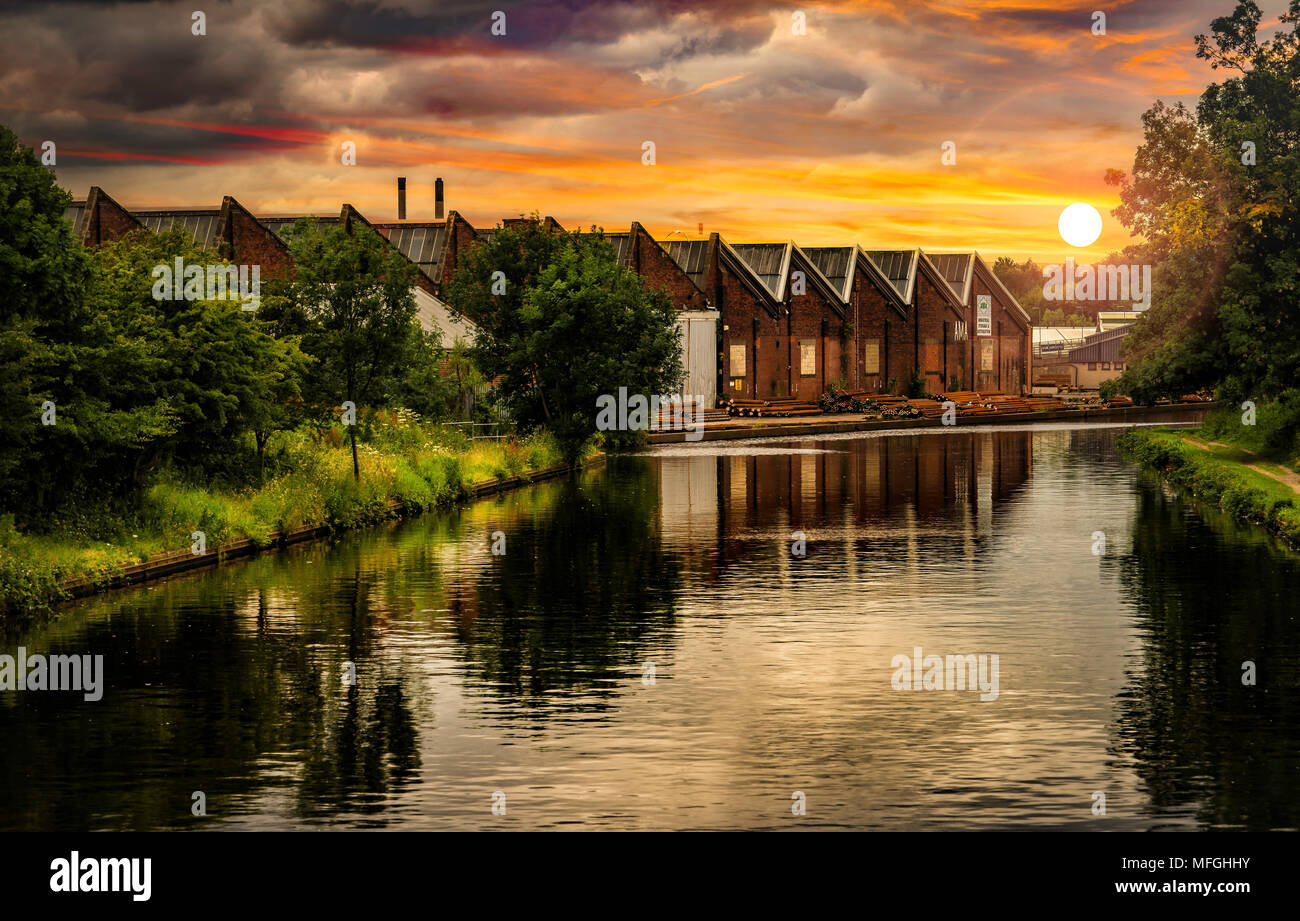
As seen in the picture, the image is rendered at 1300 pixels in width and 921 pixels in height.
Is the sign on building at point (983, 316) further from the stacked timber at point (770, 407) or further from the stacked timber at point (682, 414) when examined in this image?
the stacked timber at point (682, 414)

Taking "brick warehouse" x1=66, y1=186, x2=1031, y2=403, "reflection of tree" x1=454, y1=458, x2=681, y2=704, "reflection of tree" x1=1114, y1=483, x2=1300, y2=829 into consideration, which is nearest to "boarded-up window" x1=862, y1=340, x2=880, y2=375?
"brick warehouse" x1=66, y1=186, x2=1031, y2=403

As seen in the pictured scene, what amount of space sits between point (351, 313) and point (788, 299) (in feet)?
208

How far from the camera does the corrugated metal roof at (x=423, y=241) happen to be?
84875 millimetres

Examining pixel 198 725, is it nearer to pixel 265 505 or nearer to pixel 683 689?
pixel 683 689

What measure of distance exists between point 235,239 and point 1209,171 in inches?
2153

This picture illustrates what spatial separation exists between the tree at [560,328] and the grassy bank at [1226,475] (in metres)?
16.1

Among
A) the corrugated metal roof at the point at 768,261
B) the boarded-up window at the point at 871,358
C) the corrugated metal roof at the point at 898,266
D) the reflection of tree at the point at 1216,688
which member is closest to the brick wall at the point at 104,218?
the corrugated metal roof at the point at 768,261

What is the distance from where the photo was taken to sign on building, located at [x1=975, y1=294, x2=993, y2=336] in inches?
4402

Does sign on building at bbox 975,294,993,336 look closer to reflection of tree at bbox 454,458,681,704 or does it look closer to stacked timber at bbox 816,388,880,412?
stacked timber at bbox 816,388,880,412

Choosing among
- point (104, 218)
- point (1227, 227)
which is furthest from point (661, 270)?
point (1227, 227)

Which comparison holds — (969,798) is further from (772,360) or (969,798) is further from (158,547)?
(772,360)

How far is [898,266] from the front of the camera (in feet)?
352

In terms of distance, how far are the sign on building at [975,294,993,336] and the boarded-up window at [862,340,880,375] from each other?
10.8 metres

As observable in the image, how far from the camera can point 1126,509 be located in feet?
115
